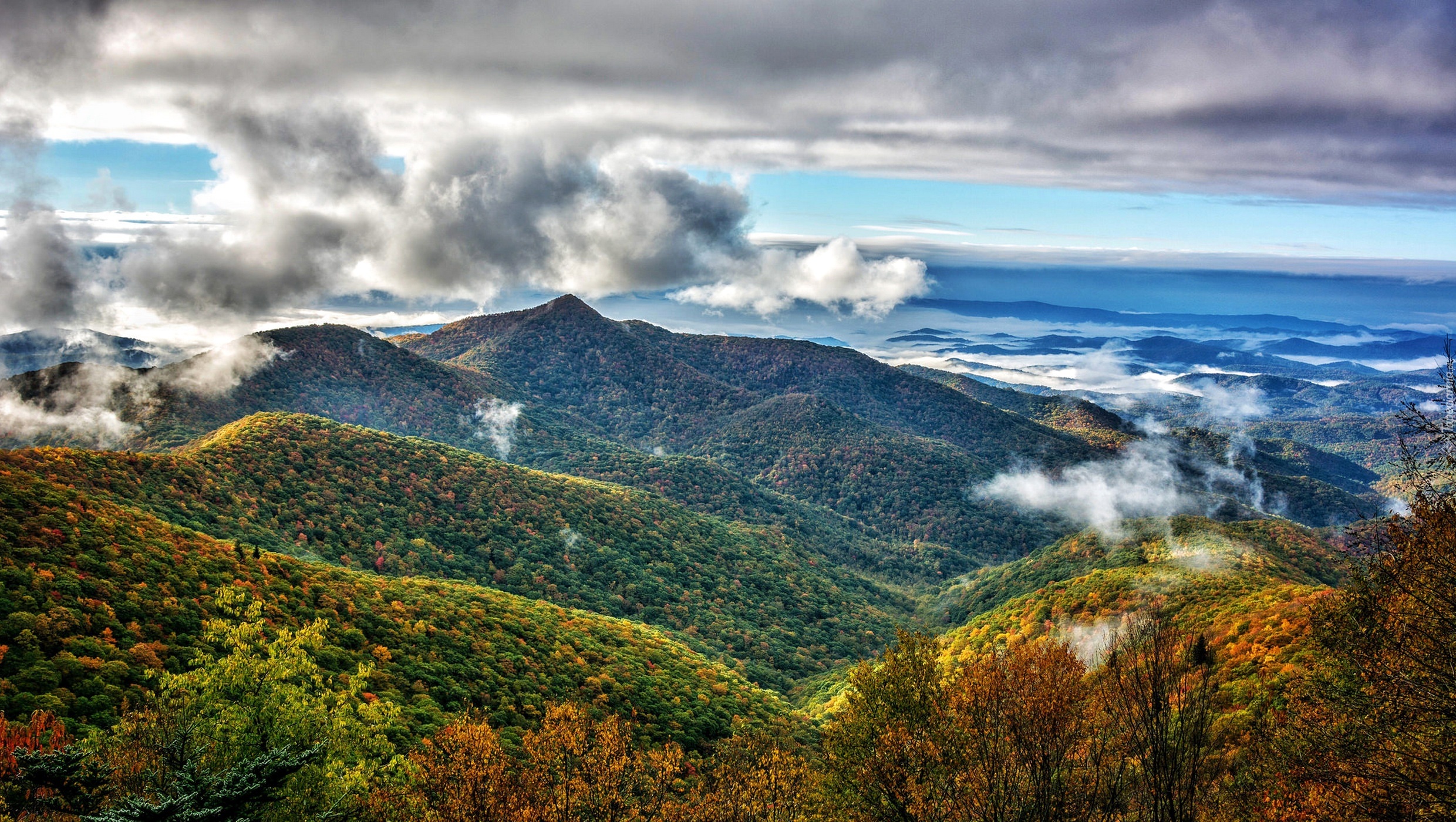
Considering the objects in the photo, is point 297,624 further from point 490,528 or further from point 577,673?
point 490,528

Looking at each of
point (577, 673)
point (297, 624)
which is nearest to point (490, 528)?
point (577, 673)

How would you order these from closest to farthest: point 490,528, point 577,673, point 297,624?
1. point 297,624
2. point 577,673
3. point 490,528

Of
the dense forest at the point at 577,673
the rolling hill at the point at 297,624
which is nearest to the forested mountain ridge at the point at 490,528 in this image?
the dense forest at the point at 577,673

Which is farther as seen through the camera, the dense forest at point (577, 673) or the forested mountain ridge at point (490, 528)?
the forested mountain ridge at point (490, 528)

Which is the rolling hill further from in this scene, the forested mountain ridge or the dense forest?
the forested mountain ridge

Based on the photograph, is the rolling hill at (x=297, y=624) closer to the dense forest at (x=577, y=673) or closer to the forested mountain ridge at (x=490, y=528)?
the dense forest at (x=577, y=673)

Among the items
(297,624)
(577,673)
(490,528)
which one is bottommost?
(490,528)

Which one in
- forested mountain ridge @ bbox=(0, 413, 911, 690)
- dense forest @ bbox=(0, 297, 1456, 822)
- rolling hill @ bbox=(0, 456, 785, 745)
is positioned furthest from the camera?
forested mountain ridge @ bbox=(0, 413, 911, 690)

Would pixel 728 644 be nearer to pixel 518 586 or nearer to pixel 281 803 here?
pixel 518 586

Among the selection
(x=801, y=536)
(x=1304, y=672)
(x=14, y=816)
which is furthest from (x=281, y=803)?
(x=801, y=536)

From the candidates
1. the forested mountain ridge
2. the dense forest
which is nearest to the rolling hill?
the dense forest

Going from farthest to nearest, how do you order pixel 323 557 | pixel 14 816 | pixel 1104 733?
pixel 323 557
pixel 1104 733
pixel 14 816
